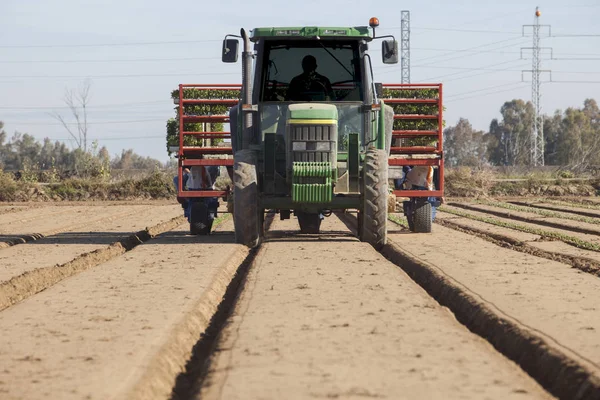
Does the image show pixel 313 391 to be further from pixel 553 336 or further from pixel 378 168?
pixel 378 168

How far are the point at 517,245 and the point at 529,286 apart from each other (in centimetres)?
537

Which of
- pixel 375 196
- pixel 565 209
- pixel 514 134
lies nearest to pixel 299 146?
pixel 375 196

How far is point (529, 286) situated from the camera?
9500 millimetres

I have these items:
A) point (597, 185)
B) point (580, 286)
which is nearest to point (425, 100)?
point (580, 286)

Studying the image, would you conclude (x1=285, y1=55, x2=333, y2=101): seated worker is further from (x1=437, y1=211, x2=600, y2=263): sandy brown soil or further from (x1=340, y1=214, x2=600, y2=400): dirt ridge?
(x1=340, y1=214, x2=600, y2=400): dirt ridge

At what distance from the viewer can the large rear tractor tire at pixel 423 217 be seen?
16766mm

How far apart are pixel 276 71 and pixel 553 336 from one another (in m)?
8.49

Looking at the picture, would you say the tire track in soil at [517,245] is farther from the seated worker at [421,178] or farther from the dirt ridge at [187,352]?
the dirt ridge at [187,352]

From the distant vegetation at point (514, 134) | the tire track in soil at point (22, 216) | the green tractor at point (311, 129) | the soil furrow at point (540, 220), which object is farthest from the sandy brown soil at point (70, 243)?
the distant vegetation at point (514, 134)

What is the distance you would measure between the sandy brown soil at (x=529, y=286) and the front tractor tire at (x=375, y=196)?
0.41 m

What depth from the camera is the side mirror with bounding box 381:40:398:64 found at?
13668 millimetres

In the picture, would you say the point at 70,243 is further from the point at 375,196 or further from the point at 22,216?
the point at 22,216

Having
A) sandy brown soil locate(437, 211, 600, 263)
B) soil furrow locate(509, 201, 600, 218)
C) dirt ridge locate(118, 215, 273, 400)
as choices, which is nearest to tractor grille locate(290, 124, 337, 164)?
sandy brown soil locate(437, 211, 600, 263)

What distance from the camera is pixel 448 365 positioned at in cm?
599
